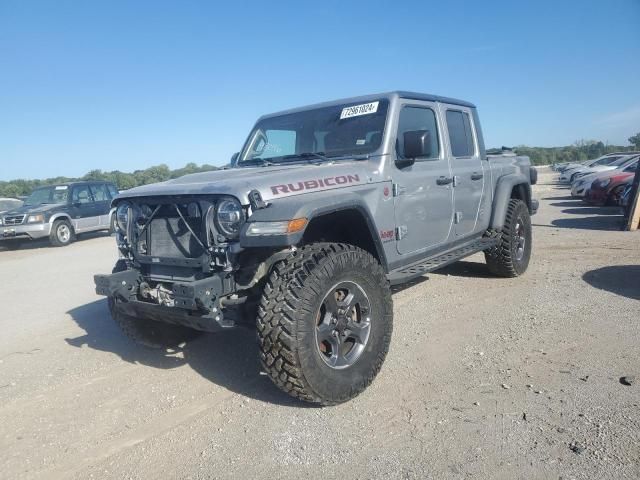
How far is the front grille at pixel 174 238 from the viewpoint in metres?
3.20

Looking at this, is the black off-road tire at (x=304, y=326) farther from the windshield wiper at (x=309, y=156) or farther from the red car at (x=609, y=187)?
the red car at (x=609, y=187)

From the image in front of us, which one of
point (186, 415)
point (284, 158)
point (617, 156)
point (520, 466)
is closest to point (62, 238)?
point (284, 158)

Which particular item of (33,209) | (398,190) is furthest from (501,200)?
(33,209)

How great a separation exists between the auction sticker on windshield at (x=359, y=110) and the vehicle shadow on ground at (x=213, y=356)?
221 cm

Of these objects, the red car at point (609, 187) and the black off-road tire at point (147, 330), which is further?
the red car at point (609, 187)

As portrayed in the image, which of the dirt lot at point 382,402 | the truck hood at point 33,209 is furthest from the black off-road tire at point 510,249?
the truck hood at point 33,209

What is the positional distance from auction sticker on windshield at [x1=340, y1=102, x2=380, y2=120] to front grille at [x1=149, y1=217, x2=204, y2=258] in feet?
6.00

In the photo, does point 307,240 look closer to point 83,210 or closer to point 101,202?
point 83,210

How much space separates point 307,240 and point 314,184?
0.48m

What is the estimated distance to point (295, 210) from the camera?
2.89 metres

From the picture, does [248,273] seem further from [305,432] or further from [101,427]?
[101,427]

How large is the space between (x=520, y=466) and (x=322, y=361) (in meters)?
1.19

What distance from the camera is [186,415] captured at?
306cm

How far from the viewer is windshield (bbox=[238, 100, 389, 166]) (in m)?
4.13
